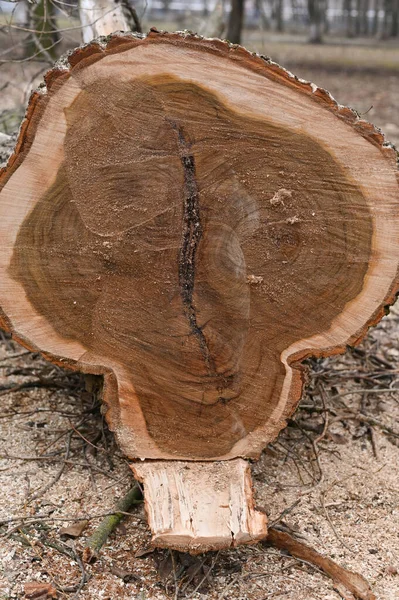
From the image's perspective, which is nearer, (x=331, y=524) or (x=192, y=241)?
(x=192, y=241)

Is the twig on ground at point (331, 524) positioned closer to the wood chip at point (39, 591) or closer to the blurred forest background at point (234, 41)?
the wood chip at point (39, 591)

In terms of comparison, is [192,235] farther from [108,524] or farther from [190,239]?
[108,524]

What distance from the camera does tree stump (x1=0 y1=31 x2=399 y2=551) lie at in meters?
2.23

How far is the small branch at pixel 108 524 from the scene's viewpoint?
7.26ft

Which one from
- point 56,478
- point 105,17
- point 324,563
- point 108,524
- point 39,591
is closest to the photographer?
point 39,591

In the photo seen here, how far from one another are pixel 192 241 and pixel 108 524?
3.11 ft

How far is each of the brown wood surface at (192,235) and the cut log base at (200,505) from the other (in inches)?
2.8

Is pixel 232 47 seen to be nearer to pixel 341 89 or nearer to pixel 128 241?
pixel 128 241

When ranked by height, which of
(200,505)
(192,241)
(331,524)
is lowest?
(331,524)

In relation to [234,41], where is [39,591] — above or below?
below

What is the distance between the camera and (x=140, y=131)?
2.26 metres

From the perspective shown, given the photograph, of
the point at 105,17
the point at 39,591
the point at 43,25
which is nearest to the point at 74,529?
the point at 39,591

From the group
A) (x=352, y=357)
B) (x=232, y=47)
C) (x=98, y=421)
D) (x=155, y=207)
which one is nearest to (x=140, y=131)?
(x=155, y=207)

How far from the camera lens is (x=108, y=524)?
232 cm
